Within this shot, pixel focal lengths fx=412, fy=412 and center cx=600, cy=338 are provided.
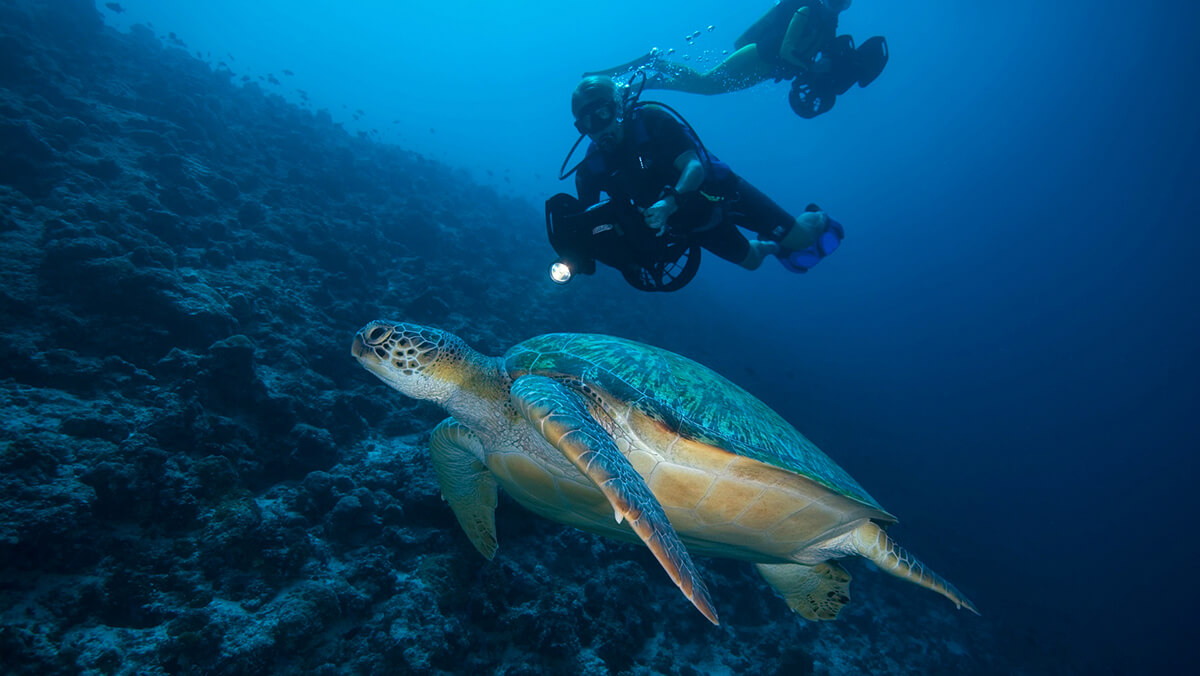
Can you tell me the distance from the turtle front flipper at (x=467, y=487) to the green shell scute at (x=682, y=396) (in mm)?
887

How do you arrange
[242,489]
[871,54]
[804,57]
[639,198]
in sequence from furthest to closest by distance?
1. [804,57]
2. [871,54]
3. [639,198]
4. [242,489]

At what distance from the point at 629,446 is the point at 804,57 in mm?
7407

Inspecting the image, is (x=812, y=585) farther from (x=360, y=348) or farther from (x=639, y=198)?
(x=360, y=348)

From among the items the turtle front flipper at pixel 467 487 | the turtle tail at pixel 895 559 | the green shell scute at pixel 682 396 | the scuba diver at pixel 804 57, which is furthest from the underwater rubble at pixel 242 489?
the scuba diver at pixel 804 57

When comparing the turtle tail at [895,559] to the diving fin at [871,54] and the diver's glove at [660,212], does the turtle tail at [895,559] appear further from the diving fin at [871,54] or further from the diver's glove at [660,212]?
the diving fin at [871,54]

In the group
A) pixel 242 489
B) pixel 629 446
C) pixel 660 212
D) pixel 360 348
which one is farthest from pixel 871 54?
pixel 242 489

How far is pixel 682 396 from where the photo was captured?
8.30ft

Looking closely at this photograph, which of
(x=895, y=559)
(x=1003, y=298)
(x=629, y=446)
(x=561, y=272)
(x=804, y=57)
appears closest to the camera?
(x=629, y=446)

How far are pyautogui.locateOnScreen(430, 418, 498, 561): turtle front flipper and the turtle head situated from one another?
1.53ft

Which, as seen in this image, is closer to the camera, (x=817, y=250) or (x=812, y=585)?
(x=812, y=585)

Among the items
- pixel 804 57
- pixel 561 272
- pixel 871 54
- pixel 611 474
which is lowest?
pixel 611 474

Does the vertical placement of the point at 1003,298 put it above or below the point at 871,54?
above

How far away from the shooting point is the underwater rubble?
2.12m

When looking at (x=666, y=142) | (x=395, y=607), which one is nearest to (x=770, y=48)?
(x=666, y=142)
